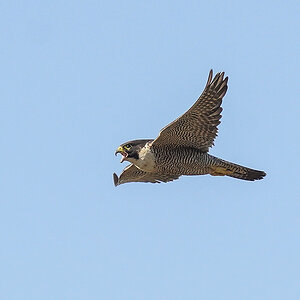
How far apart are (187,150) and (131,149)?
1350 millimetres

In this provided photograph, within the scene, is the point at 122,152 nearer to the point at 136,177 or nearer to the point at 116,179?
the point at 116,179

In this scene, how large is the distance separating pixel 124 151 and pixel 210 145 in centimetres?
208

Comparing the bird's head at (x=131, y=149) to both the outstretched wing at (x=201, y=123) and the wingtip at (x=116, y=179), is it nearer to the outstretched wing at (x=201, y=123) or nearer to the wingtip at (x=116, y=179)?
the outstretched wing at (x=201, y=123)

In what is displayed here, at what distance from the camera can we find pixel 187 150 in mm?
25641

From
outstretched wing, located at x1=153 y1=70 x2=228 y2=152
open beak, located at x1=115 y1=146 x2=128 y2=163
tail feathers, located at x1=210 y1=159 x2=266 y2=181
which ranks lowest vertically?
tail feathers, located at x1=210 y1=159 x2=266 y2=181

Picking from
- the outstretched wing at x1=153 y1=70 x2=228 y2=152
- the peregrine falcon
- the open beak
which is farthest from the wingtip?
the outstretched wing at x1=153 y1=70 x2=228 y2=152

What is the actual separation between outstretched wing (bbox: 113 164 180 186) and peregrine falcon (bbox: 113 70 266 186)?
121 centimetres

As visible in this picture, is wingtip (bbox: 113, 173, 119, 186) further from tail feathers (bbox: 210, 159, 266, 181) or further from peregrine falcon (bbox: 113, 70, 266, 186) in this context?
tail feathers (bbox: 210, 159, 266, 181)

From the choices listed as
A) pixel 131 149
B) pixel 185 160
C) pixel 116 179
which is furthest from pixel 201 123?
pixel 116 179

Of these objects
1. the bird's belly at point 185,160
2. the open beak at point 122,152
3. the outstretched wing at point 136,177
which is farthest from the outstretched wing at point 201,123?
the outstretched wing at point 136,177

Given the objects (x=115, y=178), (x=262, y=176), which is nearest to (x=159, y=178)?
(x=115, y=178)

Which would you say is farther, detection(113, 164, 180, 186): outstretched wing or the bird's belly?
detection(113, 164, 180, 186): outstretched wing

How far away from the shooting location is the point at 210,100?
24391 millimetres

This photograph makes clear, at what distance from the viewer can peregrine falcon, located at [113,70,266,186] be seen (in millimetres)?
24688
